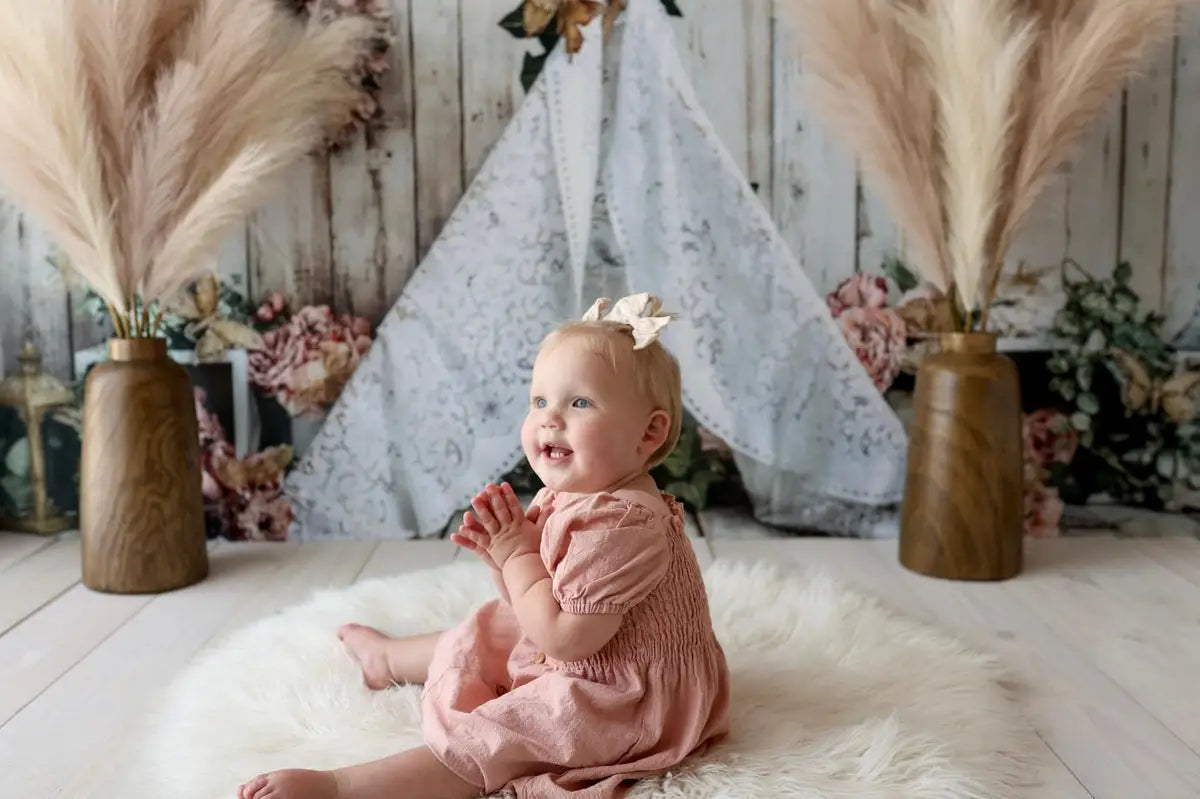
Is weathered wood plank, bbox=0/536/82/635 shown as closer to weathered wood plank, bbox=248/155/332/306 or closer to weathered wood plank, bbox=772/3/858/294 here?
weathered wood plank, bbox=248/155/332/306

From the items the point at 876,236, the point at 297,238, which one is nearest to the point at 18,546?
the point at 297,238

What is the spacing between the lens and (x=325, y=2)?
2.05 metres

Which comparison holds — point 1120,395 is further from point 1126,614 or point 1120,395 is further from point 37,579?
point 37,579

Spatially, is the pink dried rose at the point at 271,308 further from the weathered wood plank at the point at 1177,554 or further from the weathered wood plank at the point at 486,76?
the weathered wood plank at the point at 1177,554

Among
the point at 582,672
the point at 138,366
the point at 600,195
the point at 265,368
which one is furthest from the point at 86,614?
the point at 600,195

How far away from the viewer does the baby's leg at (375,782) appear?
1.05m

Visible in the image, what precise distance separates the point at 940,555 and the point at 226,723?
1.24 m

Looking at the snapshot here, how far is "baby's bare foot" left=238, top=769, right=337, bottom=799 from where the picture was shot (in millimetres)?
1041

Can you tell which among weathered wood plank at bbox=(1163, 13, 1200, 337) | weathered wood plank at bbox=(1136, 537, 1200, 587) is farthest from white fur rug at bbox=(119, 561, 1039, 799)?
weathered wood plank at bbox=(1163, 13, 1200, 337)

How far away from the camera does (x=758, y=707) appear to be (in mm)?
1329

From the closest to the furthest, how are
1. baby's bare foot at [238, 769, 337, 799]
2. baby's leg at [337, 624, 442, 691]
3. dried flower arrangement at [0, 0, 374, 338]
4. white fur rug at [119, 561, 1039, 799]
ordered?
baby's bare foot at [238, 769, 337, 799] → white fur rug at [119, 561, 1039, 799] → baby's leg at [337, 624, 442, 691] → dried flower arrangement at [0, 0, 374, 338]

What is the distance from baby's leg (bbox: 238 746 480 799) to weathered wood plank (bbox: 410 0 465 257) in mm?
1221

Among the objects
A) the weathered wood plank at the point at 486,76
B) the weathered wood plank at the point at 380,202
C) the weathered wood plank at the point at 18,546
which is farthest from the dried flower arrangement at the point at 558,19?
the weathered wood plank at the point at 18,546

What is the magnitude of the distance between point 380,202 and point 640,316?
3.44 ft
